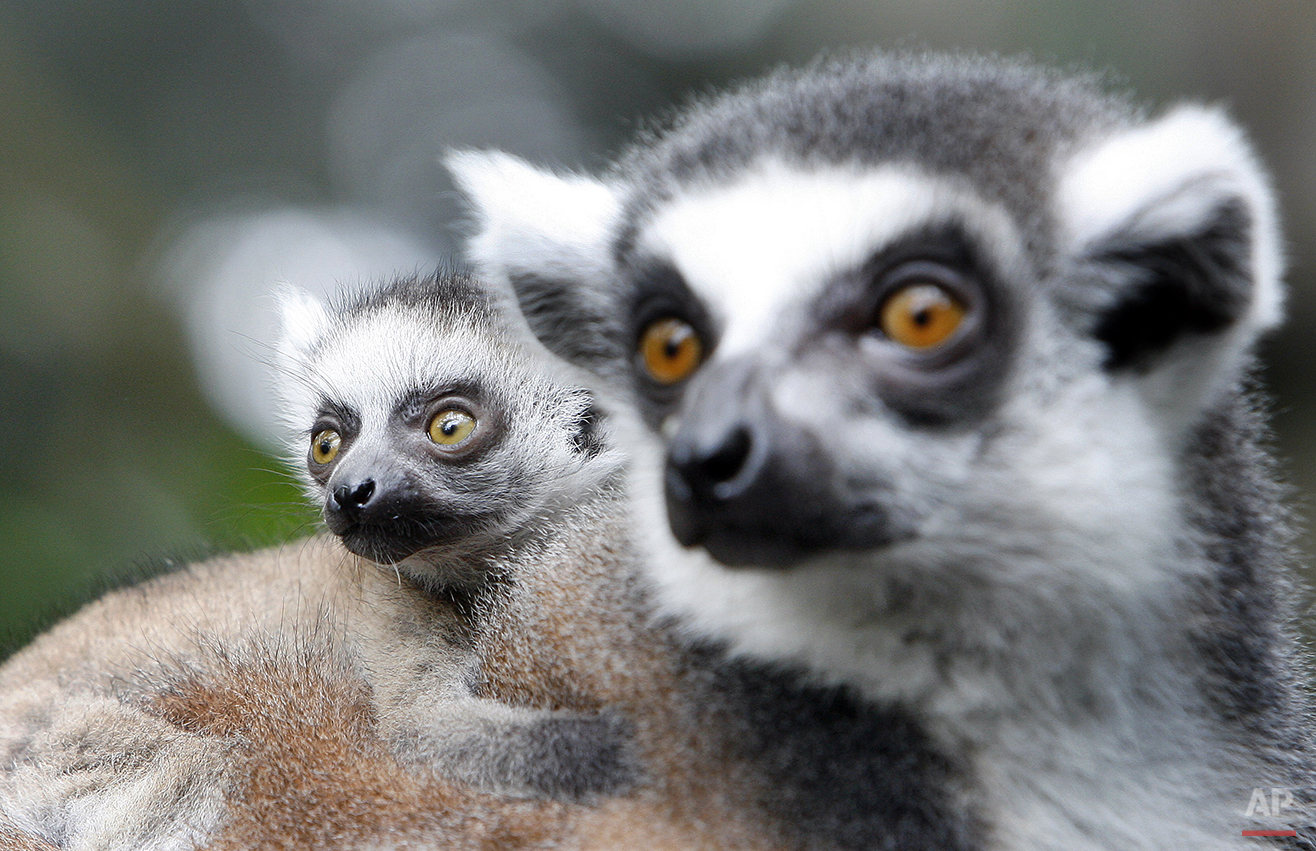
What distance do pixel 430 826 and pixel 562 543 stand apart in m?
0.52

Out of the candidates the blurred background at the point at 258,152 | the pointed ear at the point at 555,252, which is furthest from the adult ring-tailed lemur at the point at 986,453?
the blurred background at the point at 258,152

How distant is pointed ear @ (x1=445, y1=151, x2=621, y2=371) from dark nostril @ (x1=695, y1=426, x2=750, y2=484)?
21.4 inches

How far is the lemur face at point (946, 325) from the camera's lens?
47.9 inches

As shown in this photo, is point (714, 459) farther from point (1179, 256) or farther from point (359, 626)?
point (359, 626)

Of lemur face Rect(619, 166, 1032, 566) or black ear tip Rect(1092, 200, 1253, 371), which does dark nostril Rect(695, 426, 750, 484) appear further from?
black ear tip Rect(1092, 200, 1253, 371)

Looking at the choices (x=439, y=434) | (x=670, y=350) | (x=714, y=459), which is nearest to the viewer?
(x=714, y=459)

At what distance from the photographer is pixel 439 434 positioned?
2787mm

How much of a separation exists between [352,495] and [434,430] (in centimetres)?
41

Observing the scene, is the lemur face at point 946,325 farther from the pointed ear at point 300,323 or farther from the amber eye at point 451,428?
the pointed ear at point 300,323

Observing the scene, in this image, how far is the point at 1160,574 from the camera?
134 cm

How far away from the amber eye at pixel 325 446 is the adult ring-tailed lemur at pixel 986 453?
171 centimetres

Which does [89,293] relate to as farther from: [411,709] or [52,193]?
[411,709]

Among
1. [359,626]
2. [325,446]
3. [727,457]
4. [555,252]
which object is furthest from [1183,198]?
[325,446]

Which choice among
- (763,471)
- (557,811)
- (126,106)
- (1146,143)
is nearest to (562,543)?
(557,811)
